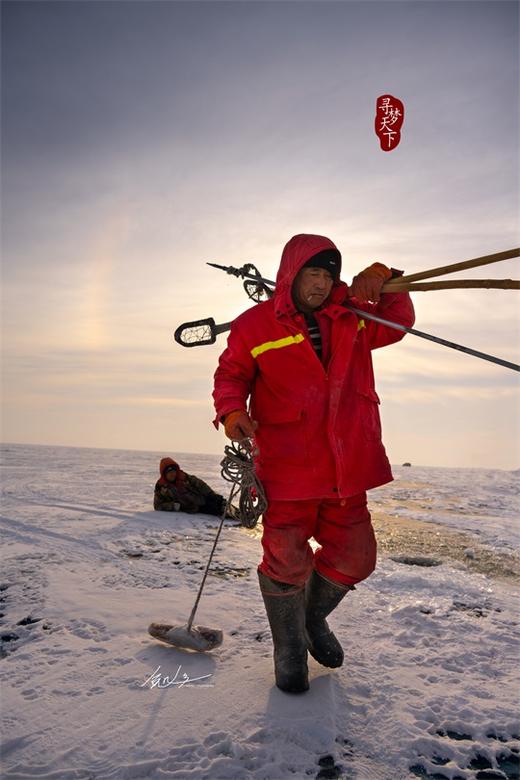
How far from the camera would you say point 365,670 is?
2447mm

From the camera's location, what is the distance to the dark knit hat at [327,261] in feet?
8.76

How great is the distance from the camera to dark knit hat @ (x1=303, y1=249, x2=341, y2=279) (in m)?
2.67

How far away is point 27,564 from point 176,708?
99.5 inches

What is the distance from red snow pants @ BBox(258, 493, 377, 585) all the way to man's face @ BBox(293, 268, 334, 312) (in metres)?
1.05

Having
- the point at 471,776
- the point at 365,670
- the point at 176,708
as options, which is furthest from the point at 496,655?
the point at 176,708

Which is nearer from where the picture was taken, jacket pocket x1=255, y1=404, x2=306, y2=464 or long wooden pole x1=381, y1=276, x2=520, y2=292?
long wooden pole x1=381, y1=276, x2=520, y2=292

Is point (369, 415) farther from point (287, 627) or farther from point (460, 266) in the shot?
point (287, 627)

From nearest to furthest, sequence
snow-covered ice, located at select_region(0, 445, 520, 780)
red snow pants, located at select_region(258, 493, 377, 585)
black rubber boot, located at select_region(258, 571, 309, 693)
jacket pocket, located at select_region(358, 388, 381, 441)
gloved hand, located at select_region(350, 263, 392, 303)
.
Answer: snow-covered ice, located at select_region(0, 445, 520, 780)
black rubber boot, located at select_region(258, 571, 309, 693)
red snow pants, located at select_region(258, 493, 377, 585)
jacket pocket, located at select_region(358, 388, 381, 441)
gloved hand, located at select_region(350, 263, 392, 303)

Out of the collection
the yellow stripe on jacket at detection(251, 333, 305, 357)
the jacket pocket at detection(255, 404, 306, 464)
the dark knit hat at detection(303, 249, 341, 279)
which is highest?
the dark knit hat at detection(303, 249, 341, 279)

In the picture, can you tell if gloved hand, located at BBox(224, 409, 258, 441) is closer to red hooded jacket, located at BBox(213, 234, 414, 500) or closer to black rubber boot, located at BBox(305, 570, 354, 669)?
red hooded jacket, located at BBox(213, 234, 414, 500)

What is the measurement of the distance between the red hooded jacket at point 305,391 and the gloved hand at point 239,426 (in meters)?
0.04

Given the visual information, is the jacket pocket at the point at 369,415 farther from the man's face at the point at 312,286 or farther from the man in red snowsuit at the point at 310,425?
the man's face at the point at 312,286

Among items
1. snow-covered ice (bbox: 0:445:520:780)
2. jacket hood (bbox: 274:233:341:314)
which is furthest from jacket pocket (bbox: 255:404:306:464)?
snow-covered ice (bbox: 0:445:520:780)

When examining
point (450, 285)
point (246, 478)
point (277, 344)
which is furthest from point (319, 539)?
point (450, 285)
